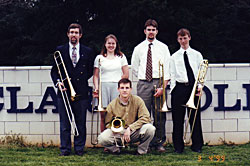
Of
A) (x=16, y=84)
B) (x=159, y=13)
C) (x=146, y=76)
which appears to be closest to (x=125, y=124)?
(x=146, y=76)

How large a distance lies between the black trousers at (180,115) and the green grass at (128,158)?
0.51 feet

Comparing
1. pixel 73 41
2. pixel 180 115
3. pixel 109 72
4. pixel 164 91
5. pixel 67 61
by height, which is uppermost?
pixel 73 41

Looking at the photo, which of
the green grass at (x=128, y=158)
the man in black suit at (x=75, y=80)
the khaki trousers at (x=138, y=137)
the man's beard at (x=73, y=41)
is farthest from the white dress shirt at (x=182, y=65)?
the man's beard at (x=73, y=41)

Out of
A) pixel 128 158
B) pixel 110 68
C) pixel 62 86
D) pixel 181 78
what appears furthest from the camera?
pixel 110 68

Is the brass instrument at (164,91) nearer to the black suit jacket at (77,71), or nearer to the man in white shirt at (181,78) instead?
the man in white shirt at (181,78)

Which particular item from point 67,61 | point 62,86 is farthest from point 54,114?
point 67,61

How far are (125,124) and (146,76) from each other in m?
0.75

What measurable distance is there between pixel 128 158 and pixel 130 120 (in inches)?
19.9

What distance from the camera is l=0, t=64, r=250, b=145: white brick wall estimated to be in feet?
22.6

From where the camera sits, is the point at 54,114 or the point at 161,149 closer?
the point at 161,149

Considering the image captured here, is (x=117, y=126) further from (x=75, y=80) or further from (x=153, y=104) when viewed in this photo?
(x=75, y=80)

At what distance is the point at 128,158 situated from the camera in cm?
566

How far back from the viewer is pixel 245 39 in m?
16.8

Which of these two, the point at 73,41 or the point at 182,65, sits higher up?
the point at 73,41
